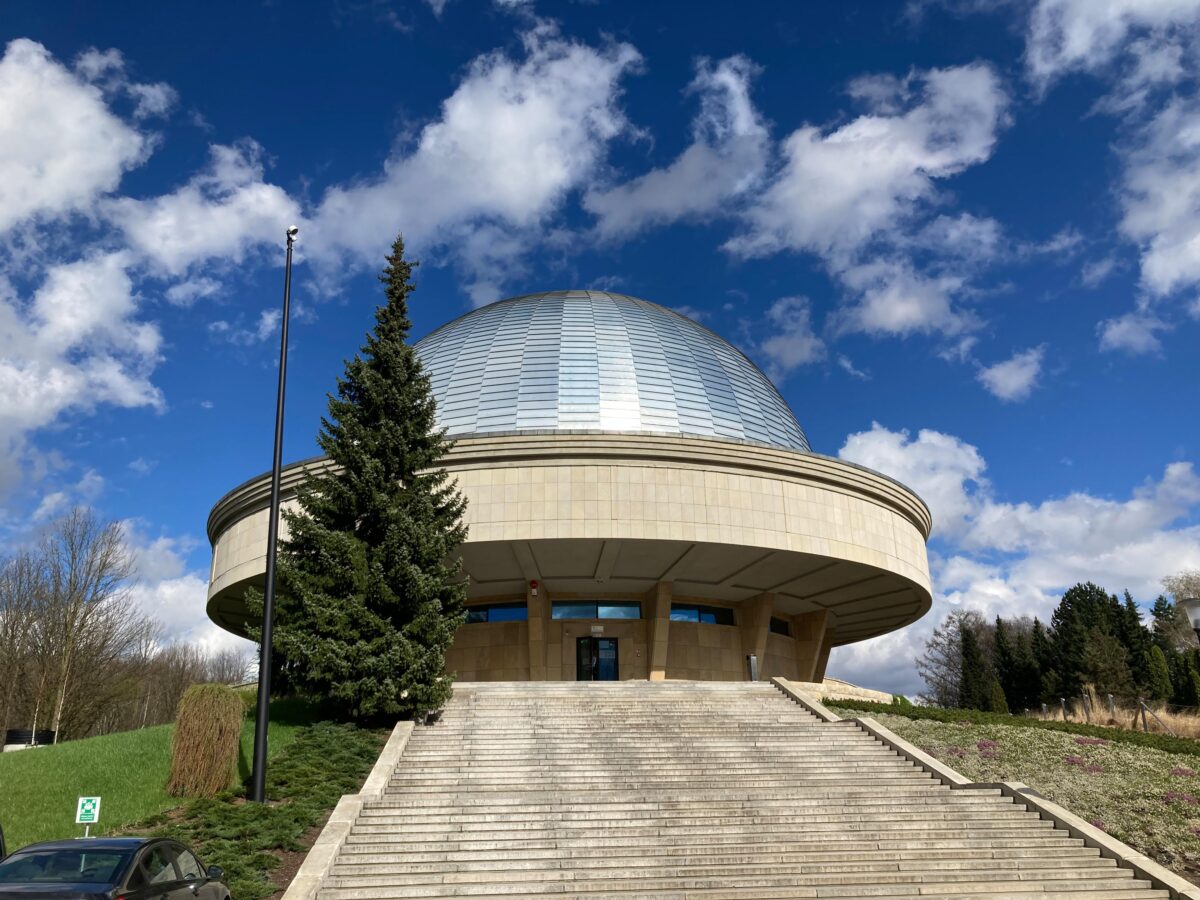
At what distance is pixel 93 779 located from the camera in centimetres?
1486

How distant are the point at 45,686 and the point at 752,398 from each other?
1147 inches

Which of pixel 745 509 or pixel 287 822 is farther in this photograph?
pixel 745 509

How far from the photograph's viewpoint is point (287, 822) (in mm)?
12875

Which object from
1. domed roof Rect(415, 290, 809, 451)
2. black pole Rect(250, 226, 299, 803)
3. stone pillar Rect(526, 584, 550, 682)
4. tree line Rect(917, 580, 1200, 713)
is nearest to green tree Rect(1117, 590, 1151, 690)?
tree line Rect(917, 580, 1200, 713)

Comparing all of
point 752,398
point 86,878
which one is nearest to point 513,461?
point 752,398

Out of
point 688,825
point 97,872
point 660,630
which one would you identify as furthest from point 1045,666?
point 97,872

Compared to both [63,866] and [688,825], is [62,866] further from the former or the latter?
[688,825]

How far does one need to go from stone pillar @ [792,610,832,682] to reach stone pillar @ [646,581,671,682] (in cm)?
721

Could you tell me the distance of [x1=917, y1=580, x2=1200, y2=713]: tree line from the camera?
48875 mm

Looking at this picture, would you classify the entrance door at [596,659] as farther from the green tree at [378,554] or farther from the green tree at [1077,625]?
the green tree at [1077,625]

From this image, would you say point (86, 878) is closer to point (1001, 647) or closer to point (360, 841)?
point (360, 841)

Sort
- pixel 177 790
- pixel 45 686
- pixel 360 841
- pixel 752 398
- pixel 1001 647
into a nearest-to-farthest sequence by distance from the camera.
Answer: pixel 360 841
pixel 177 790
pixel 752 398
pixel 45 686
pixel 1001 647

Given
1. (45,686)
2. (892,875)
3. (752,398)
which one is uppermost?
(752,398)

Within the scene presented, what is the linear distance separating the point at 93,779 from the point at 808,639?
26694 mm
